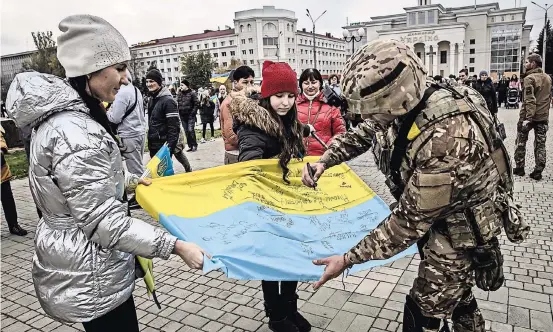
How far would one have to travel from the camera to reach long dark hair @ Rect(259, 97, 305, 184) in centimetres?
319

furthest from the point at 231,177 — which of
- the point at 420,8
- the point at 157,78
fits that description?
the point at 420,8

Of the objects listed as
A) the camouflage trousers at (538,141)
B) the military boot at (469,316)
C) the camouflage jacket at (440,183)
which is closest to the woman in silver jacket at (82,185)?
the camouflage jacket at (440,183)

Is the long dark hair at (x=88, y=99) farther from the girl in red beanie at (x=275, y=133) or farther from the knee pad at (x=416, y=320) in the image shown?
the knee pad at (x=416, y=320)

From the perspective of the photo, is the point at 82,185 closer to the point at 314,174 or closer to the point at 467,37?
the point at 314,174

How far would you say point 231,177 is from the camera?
3.08 meters

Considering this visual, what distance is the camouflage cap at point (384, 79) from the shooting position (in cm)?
177

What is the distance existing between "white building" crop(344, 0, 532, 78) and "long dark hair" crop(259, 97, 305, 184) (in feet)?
270

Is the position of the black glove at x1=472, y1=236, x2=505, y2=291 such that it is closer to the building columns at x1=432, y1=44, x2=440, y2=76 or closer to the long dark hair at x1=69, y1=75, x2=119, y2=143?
the long dark hair at x1=69, y1=75, x2=119, y2=143

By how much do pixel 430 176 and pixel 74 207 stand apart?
1.54 meters

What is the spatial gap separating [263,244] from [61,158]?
1273 millimetres

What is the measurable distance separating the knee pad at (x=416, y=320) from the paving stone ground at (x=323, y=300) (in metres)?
1.10

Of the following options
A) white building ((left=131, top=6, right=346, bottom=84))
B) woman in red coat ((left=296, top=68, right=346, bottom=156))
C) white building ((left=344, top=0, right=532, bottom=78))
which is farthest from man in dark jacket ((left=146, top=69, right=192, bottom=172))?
white building ((left=131, top=6, right=346, bottom=84))

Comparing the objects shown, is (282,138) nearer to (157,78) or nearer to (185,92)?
(157,78)

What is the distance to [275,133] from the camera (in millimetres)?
3158
